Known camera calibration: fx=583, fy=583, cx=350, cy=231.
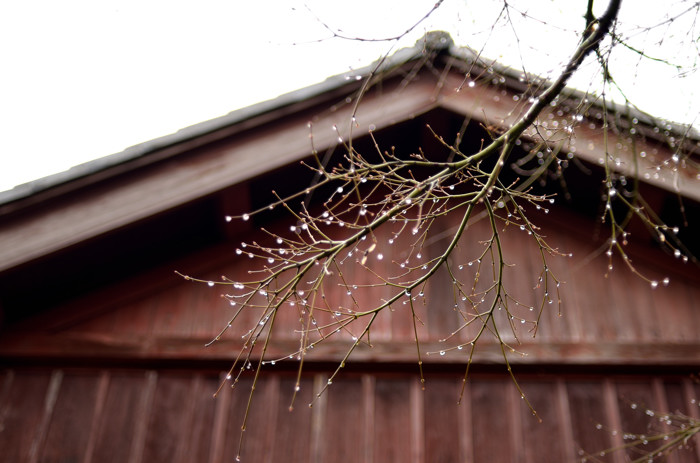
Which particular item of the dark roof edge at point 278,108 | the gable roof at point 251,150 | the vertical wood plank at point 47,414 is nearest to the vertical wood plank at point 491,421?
the gable roof at point 251,150

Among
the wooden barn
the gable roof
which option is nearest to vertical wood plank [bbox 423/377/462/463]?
the wooden barn

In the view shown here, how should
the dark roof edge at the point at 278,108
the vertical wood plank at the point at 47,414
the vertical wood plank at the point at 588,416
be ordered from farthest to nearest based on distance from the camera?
1. the vertical wood plank at the point at 588,416
2. the vertical wood plank at the point at 47,414
3. the dark roof edge at the point at 278,108

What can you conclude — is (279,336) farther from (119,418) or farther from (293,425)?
(119,418)

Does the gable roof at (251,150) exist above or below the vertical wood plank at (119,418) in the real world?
above

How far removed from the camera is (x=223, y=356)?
3076mm

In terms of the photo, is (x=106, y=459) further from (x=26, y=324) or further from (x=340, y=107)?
(x=340, y=107)

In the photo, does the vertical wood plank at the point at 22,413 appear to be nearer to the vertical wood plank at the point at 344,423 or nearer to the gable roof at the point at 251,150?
the gable roof at the point at 251,150

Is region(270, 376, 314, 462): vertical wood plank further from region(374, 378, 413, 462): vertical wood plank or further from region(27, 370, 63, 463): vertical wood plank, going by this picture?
region(27, 370, 63, 463): vertical wood plank

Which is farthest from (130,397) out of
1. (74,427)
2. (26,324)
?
(26,324)

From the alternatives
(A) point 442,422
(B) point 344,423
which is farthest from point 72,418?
Result: (A) point 442,422

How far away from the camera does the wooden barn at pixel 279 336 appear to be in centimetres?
293

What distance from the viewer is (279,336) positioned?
3.19 m

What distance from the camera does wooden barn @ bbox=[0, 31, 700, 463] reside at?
2932 millimetres

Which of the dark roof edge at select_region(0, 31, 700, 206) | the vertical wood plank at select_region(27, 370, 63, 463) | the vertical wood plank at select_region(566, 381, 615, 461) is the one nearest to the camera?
the dark roof edge at select_region(0, 31, 700, 206)
